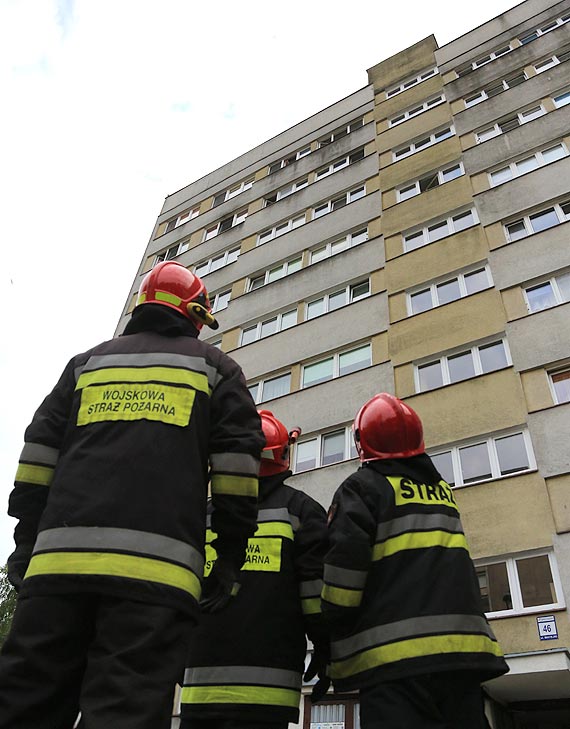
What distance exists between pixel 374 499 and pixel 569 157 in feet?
48.4

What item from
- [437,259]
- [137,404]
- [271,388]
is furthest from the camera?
[271,388]

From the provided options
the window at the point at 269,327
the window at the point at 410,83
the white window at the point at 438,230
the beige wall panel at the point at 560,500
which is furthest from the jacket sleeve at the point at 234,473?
the window at the point at 410,83

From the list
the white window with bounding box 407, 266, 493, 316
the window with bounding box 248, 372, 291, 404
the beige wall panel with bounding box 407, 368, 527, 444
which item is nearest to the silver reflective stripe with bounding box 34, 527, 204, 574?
the beige wall panel with bounding box 407, 368, 527, 444

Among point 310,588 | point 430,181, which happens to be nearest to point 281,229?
point 430,181

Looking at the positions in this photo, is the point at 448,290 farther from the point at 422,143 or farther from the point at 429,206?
the point at 422,143

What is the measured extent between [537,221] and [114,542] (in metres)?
14.8

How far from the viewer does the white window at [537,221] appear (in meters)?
14.2

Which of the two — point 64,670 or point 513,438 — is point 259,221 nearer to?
point 513,438

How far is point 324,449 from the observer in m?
14.2

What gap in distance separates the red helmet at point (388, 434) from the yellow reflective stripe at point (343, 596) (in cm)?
88

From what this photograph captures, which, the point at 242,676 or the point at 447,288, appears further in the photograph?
the point at 447,288

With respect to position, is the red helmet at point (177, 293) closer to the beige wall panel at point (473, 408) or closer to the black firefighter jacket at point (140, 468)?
the black firefighter jacket at point (140, 468)

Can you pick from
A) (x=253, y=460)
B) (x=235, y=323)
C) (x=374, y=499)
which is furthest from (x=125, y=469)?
(x=235, y=323)

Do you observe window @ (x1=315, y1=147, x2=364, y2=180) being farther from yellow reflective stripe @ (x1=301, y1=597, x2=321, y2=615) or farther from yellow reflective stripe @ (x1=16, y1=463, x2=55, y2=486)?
yellow reflective stripe @ (x1=16, y1=463, x2=55, y2=486)
